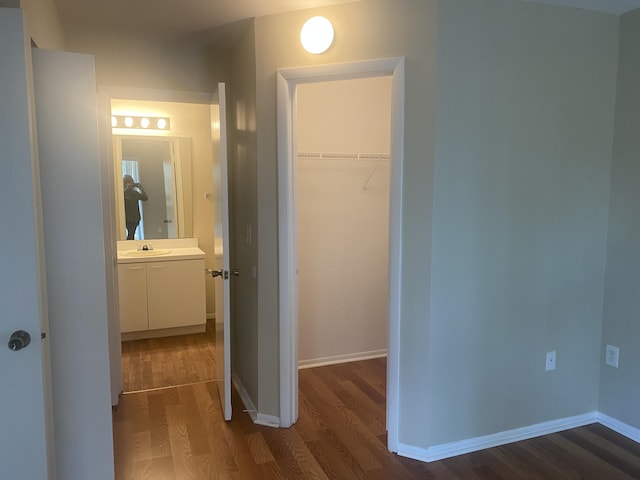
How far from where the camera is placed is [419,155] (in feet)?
7.47

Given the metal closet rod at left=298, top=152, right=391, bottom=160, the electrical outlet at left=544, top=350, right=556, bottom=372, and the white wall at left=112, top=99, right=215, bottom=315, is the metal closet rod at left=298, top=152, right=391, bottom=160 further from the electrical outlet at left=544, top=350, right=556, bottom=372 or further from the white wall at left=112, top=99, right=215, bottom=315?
the electrical outlet at left=544, top=350, right=556, bottom=372

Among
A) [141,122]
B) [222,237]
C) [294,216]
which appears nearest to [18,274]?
[222,237]

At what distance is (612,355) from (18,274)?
3123 millimetres

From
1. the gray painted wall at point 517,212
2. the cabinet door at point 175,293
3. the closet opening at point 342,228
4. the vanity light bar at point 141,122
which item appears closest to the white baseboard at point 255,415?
the closet opening at point 342,228

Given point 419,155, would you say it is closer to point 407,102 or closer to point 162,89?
point 407,102

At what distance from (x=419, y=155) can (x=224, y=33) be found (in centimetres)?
160

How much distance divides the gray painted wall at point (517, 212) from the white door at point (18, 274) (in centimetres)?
176

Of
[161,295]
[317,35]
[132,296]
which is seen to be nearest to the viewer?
[317,35]

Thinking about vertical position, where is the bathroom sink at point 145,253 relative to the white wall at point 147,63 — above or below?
below

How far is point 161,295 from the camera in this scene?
4375mm

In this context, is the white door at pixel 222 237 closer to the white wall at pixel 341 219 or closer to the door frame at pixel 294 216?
the door frame at pixel 294 216

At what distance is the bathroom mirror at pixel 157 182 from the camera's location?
15.0 ft

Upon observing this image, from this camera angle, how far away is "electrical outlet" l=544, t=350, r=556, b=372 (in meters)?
2.64

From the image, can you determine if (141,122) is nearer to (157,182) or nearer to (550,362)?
(157,182)
